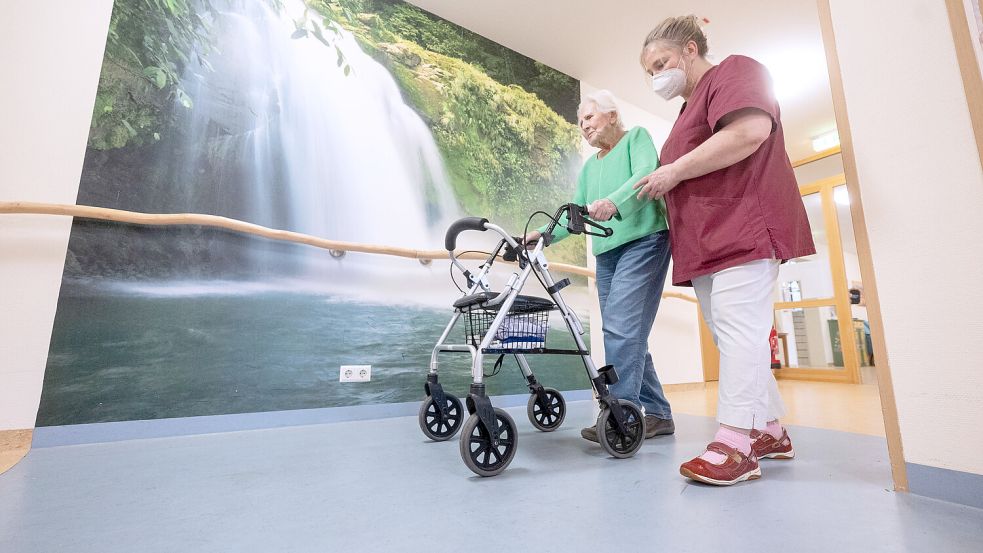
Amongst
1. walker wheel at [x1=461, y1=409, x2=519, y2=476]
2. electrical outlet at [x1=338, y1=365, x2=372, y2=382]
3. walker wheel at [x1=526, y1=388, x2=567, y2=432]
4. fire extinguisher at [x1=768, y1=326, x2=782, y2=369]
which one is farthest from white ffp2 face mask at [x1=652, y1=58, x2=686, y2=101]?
fire extinguisher at [x1=768, y1=326, x2=782, y2=369]

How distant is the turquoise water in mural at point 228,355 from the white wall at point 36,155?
0.07 metres

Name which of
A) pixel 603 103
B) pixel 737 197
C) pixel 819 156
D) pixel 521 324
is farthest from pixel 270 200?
pixel 819 156

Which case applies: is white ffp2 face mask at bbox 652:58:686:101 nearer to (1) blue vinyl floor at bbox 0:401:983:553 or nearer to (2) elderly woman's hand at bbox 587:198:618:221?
(2) elderly woman's hand at bbox 587:198:618:221

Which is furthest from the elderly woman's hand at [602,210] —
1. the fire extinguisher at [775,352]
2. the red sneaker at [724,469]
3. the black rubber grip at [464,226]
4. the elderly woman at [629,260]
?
the fire extinguisher at [775,352]

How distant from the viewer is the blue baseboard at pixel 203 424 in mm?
1666

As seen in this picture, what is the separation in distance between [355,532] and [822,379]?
5823 millimetres

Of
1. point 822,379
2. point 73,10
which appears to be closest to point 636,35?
point 73,10

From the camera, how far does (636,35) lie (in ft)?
11.2

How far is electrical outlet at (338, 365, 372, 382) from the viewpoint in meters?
2.28

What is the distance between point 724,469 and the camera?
104cm

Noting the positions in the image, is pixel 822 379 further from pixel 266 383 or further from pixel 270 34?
pixel 270 34

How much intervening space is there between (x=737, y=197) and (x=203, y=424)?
222 centimetres

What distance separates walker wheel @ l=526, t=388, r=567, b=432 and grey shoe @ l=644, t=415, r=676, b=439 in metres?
0.41

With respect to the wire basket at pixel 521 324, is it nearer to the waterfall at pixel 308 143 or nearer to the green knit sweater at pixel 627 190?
the green knit sweater at pixel 627 190
